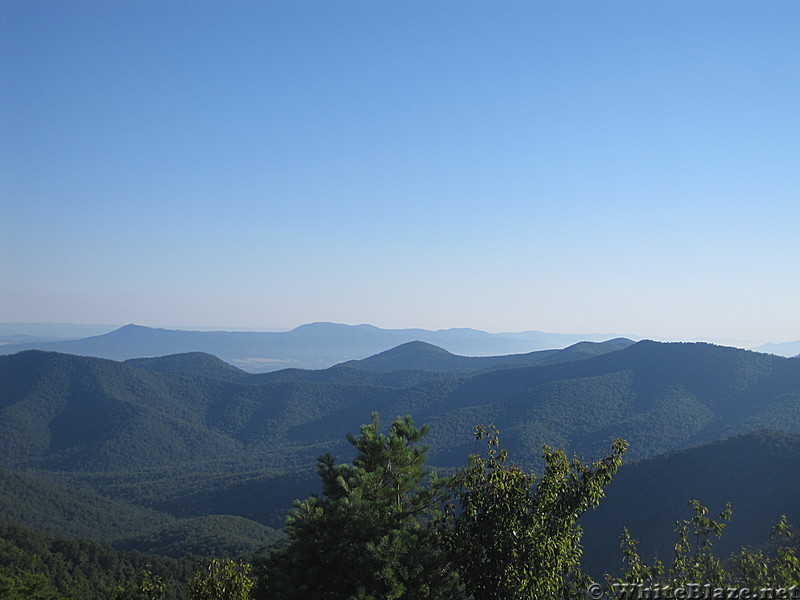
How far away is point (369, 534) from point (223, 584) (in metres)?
7.90

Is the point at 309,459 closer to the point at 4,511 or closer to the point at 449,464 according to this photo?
the point at 449,464

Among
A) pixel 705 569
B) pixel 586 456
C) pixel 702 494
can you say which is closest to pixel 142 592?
pixel 705 569

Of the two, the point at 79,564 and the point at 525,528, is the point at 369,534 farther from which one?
the point at 79,564

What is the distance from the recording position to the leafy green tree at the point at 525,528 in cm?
811

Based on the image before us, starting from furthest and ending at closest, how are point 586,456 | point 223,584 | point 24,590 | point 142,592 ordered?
point 586,456, point 24,590, point 142,592, point 223,584

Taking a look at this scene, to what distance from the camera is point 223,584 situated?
1534 cm

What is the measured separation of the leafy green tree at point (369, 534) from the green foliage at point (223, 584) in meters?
4.84

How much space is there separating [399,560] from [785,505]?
237 ft

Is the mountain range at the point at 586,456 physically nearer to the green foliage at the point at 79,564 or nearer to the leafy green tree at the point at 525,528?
the green foliage at the point at 79,564

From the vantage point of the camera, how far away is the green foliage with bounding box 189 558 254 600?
48.8ft

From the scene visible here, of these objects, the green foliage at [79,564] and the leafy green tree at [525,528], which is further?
the green foliage at [79,564]

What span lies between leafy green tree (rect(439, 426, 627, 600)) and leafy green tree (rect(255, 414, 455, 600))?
2.65 ft

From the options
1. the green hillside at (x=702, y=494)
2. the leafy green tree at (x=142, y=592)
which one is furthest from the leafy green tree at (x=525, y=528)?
the green hillside at (x=702, y=494)

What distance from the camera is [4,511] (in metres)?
116
